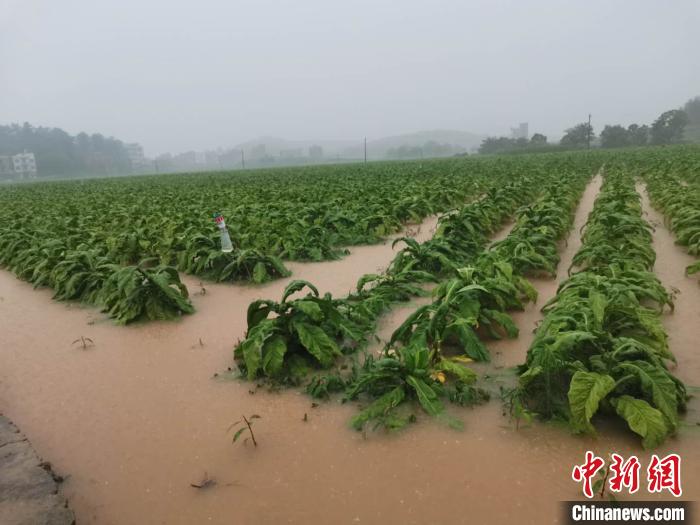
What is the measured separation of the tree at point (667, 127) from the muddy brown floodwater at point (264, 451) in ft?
261

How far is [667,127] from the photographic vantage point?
6781 cm

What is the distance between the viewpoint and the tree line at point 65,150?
356ft

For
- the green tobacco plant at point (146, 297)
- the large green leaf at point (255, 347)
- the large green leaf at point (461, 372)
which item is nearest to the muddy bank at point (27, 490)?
the large green leaf at point (255, 347)

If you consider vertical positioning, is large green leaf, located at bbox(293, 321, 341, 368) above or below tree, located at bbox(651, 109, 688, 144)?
below

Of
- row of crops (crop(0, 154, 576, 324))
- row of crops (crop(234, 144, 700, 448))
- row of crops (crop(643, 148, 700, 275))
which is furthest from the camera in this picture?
row of crops (crop(643, 148, 700, 275))

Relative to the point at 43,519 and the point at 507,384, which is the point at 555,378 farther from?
the point at 43,519

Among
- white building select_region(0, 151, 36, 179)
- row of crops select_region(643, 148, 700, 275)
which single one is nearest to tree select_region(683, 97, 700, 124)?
row of crops select_region(643, 148, 700, 275)

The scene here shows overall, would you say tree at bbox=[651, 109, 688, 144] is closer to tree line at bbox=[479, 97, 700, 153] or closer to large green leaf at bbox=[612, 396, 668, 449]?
tree line at bbox=[479, 97, 700, 153]

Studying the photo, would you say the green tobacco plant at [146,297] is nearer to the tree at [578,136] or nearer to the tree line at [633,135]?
the tree line at [633,135]

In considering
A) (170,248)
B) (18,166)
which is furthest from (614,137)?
(18,166)

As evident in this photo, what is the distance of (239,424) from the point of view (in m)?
2.99

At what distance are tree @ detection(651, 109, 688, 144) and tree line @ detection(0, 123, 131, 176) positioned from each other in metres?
113

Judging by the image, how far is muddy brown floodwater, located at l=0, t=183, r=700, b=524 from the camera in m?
2.26

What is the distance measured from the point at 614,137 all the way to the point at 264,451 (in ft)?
259
